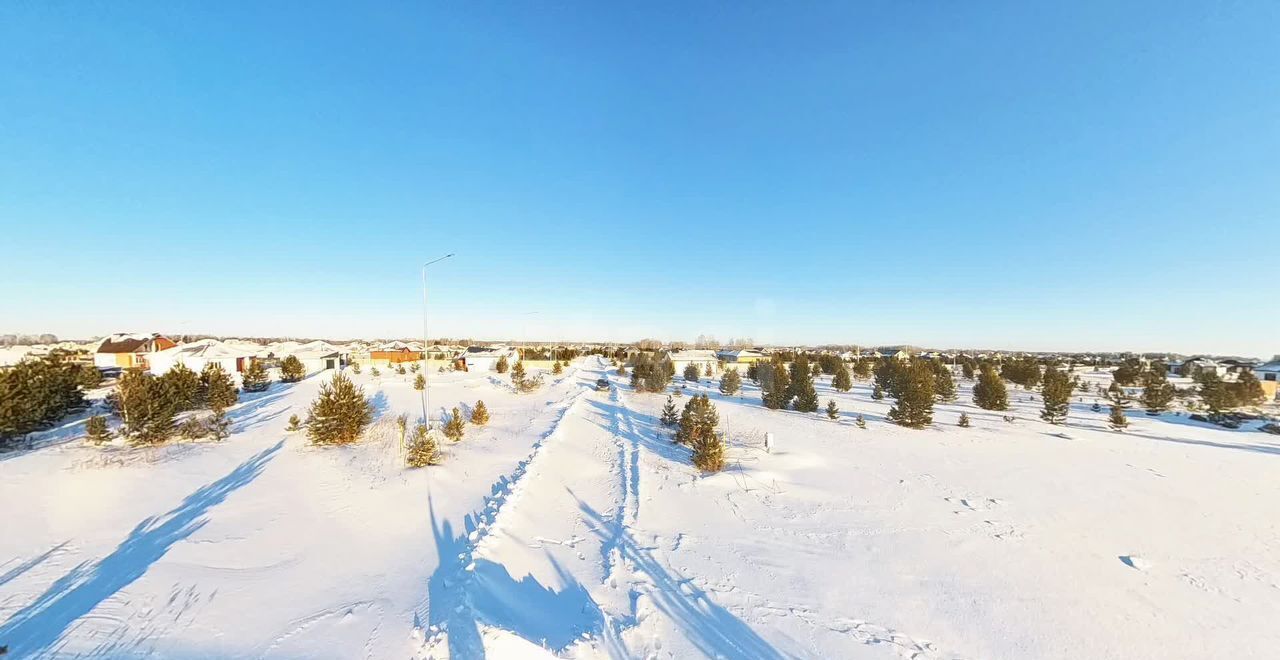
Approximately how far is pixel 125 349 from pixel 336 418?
4608cm

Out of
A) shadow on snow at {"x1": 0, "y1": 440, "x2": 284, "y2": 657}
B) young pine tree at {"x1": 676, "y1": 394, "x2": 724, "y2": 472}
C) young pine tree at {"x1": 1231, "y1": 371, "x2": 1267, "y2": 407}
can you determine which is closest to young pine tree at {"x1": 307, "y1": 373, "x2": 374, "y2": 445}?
shadow on snow at {"x1": 0, "y1": 440, "x2": 284, "y2": 657}

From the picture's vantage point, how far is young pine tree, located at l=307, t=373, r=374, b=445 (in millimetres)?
12922

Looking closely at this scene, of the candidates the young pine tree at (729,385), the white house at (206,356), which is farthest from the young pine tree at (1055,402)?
the white house at (206,356)

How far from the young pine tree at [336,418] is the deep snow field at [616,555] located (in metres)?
0.51

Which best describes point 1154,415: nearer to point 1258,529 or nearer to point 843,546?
point 1258,529

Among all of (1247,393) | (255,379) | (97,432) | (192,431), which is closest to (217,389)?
(192,431)

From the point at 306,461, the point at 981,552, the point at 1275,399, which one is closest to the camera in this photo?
the point at 981,552

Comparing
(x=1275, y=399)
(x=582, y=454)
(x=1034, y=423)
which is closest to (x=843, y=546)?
(x=582, y=454)

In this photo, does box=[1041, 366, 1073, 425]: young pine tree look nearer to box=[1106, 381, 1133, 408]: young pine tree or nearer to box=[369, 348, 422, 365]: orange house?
box=[1106, 381, 1133, 408]: young pine tree

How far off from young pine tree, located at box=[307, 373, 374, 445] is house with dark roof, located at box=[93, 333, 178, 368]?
3970 centimetres

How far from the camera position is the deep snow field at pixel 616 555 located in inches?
199

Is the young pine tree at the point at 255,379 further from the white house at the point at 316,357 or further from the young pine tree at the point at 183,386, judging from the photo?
the white house at the point at 316,357

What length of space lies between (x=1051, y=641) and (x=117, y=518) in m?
14.5

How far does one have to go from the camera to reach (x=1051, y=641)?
546cm
